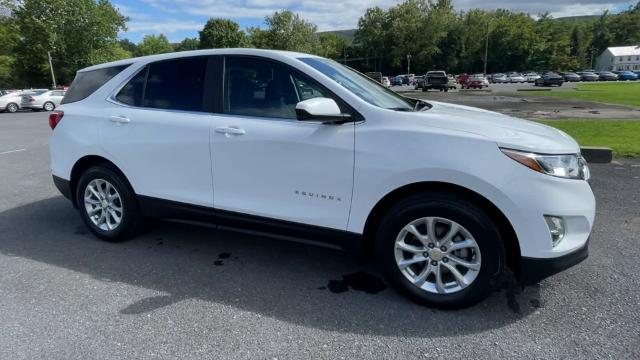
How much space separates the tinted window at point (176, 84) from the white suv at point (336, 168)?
13 millimetres

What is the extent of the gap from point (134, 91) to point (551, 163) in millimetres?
3612

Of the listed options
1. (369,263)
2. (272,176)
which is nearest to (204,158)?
(272,176)

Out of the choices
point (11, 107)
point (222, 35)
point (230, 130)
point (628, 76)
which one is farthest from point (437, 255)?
point (222, 35)

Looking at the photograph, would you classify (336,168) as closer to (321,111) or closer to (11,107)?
(321,111)

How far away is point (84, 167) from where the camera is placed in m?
4.52

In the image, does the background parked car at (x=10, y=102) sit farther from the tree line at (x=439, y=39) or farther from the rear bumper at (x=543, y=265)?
the tree line at (x=439, y=39)

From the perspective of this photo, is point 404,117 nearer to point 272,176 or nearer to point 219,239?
point 272,176

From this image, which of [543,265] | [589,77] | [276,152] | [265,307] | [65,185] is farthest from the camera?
[589,77]

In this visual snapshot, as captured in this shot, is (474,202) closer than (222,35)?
Yes

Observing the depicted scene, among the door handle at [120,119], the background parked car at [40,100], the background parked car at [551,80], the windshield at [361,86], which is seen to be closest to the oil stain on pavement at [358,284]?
the windshield at [361,86]

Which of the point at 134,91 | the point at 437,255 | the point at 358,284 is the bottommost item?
the point at 358,284

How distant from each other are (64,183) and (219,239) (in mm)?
1774

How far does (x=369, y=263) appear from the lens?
12.7ft

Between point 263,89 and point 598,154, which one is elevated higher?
point 263,89
